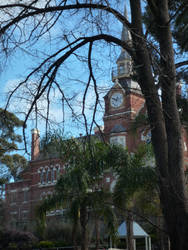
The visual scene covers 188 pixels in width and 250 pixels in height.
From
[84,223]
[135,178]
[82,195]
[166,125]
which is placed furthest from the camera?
[84,223]

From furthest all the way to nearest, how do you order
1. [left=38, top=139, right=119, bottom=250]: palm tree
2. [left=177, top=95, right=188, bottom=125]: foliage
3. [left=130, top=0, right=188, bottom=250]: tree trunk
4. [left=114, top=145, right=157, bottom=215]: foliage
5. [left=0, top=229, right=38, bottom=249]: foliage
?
[left=0, top=229, right=38, bottom=249]: foliage → [left=38, top=139, right=119, bottom=250]: palm tree → [left=114, top=145, right=157, bottom=215]: foliage → [left=177, top=95, right=188, bottom=125]: foliage → [left=130, top=0, right=188, bottom=250]: tree trunk

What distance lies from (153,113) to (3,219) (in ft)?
125

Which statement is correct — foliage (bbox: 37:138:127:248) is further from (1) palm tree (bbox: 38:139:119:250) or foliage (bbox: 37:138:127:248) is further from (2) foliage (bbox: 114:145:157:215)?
(2) foliage (bbox: 114:145:157:215)

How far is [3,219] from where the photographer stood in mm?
40281

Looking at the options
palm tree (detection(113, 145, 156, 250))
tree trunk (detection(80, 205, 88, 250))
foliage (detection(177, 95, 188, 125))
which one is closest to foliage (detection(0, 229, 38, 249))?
tree trunk (detection(80, 205, 88, 250))

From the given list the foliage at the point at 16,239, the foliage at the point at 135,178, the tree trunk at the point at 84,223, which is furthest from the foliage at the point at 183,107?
the foliage at the point at 16,239

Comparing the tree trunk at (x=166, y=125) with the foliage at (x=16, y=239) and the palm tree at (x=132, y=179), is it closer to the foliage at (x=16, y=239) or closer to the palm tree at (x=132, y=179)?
the palm tree at (x=132, y=179)

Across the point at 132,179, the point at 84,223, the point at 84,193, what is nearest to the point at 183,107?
the point at 132,179

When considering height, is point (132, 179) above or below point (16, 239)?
above

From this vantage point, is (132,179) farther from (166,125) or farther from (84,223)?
(166,125)

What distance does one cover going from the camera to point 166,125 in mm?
5023

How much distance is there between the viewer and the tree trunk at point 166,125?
4523 millimetres

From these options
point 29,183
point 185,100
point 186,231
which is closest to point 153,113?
point 186,231

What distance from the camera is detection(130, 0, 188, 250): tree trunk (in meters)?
4.52
